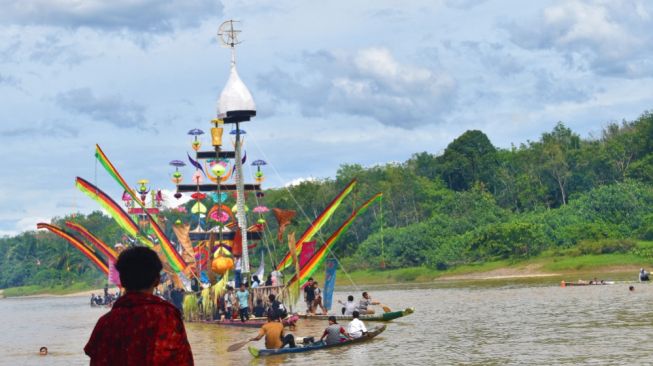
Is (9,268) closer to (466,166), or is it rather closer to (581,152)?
(466,166)

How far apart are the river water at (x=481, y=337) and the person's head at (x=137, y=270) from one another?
16.6 m

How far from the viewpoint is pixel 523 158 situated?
10300cm

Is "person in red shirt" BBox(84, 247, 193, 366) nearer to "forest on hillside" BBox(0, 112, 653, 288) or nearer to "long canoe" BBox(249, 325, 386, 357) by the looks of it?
"long canoe" BBox(249, 325, 386, 357)

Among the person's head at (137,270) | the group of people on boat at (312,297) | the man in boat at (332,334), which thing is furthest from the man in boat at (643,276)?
the person's head at (137,270)

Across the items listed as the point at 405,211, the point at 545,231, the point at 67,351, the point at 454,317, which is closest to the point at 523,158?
the point at 405,211

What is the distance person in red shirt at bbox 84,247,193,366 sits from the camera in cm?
627

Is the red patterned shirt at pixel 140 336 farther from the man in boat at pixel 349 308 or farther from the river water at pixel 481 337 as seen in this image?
the man in boat at pixel 349 308

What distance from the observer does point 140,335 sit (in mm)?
6270

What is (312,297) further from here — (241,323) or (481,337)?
(481,337)

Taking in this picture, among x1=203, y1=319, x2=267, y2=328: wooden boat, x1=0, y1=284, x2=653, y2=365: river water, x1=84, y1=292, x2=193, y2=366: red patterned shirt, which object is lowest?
x1=0, y1=284, x2=653, y2=365: river water

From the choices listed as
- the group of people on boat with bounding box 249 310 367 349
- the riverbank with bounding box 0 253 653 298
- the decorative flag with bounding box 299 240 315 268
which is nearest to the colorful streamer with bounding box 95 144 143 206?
the decorative flag with bounding box 299 240 315 268

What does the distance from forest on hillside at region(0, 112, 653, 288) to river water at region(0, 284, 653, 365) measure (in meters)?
22.3

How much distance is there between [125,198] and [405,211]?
1909 inches

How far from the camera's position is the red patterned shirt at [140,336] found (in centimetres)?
627
